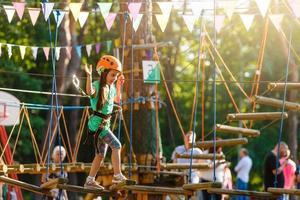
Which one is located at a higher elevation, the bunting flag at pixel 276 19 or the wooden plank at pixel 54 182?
the bunting flag at pixel 276 19

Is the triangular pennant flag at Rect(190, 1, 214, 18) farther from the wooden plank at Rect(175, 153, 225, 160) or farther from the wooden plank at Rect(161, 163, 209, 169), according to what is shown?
the wooden plank at Rect(161, 163, 209, 169)

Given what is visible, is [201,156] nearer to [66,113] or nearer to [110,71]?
[110,71]

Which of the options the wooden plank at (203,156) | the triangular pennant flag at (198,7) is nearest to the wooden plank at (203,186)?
the wooden plank at (203,156)

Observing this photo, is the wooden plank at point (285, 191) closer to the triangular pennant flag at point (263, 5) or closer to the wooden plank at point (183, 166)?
the triangular pennant flag at point (263, 5)

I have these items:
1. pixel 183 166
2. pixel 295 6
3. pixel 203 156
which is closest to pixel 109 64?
pixel 295 6

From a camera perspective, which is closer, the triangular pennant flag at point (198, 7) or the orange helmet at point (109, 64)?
the orange helmet at point (109, 64)

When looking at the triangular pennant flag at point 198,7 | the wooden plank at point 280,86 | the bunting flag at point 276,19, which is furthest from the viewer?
the bunting flag at point 276,19

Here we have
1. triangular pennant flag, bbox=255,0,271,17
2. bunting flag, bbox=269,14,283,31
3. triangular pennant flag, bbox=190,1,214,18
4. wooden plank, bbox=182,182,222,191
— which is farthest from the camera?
bunting flag, bbox=269,14,283,31

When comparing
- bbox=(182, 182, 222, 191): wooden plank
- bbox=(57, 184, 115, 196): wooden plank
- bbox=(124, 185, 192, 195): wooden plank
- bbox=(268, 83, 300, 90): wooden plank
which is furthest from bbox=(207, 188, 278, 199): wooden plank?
bbox=(268, 83, 300, 90): wooden plank

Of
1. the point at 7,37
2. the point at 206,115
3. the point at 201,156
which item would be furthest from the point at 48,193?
the point at 206,115

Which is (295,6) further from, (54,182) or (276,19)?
(54,182)

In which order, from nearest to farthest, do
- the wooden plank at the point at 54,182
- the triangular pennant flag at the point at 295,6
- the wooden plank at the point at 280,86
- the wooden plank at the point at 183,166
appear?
1. the wooden plank at the point at 54,182
2. the wooden plank at the point at 280,86
3. the triangular pennant flag at the point at 295,6
4. the wooden plank at the point at 183,166

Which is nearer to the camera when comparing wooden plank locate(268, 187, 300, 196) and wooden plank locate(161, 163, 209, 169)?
wooden plank locate(268, 187, 300, 196)

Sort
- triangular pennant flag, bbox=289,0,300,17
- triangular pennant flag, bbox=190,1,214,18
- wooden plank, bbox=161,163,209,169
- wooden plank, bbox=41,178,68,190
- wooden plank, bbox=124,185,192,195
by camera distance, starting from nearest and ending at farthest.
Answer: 1. wooden plank, bbox=124,185,192,195
2. wooden plank, bbox=41,178,68,190
3. triangular pennant flag, bbox=289,0,300,17
4. triangular pennant flag, bbox=190,1,214,18
5. wooden plank, bbox=161,163,209,169
